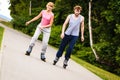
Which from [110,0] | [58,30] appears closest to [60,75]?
[110,0]

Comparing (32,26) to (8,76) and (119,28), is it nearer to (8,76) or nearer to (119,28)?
(119,28)

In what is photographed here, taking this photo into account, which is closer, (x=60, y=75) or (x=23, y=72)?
(x=23, y=72)

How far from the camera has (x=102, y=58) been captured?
29531 millimetres

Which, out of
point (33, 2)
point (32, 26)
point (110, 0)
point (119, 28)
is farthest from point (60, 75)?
point (33, 2)

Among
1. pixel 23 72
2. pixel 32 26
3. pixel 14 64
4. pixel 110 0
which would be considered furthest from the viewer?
pixel 32 26

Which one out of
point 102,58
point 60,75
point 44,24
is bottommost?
point 102,58

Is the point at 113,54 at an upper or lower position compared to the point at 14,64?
lower

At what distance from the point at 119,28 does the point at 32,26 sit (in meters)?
17.6

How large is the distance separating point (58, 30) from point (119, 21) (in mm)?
8944

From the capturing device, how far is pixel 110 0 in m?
30.2

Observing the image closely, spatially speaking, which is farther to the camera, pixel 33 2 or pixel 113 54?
pixel 33 2

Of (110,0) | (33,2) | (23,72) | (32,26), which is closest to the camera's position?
(23,72)

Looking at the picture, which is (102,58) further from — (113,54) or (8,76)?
(8,76)

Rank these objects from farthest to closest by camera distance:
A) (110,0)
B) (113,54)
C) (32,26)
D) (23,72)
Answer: (32,26)
(110,0)
(113,54)
(23,72)
